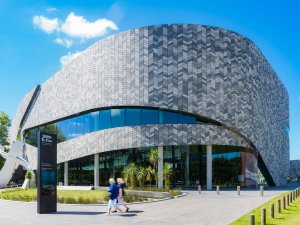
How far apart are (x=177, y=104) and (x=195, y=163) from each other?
7.59m

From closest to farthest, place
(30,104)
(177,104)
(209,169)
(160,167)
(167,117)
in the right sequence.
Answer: (209,169) → (160,167) → (177,104) → (167,117) → (30,104)

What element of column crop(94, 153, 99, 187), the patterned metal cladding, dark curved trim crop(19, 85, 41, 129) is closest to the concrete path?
column crop(94, 153, 99, 187)

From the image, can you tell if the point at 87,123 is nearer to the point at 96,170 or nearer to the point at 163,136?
the point at 96,170

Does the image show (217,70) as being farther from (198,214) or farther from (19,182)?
(19,182)

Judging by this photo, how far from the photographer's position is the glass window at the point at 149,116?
4556 centimetres

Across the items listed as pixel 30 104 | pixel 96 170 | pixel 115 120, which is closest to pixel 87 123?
pixel 115 120

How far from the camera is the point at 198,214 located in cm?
1866

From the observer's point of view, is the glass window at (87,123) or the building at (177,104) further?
the glass window at (87,123)

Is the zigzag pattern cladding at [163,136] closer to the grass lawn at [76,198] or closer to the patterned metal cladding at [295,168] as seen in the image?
the grass lawn at [76,198]

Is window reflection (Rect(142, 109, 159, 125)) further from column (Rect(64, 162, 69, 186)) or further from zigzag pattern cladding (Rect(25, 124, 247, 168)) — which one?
column (Rect(64, 162, 69, 186))

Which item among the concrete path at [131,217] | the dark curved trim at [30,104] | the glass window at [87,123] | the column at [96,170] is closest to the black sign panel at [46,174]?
the concrete path at [131,217]

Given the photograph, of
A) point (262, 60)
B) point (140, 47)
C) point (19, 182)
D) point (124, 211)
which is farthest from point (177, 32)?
point (19, 182)

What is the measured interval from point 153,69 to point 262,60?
59.1 ft

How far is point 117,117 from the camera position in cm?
4797
